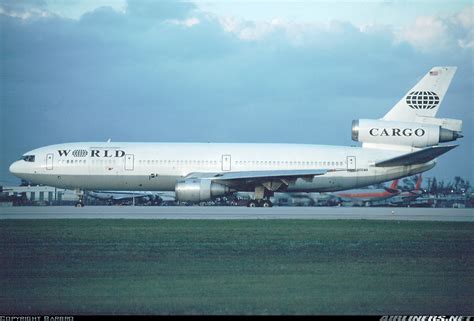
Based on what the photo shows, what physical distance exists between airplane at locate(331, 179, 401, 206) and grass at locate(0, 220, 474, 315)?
34287 millimetres

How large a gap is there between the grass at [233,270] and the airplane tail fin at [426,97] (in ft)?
50.4

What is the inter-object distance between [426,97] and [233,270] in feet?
85.4

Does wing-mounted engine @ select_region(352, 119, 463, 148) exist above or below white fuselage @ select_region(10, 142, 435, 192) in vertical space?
above

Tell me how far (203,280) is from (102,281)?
1973mm

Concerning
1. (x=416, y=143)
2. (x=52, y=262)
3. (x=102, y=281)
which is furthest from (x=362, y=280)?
(x=416, y=143)

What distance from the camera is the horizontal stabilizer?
34.6 meters

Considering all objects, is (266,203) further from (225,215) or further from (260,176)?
(225,215)

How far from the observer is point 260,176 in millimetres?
35938

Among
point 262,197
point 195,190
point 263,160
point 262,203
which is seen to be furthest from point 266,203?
point 195,190

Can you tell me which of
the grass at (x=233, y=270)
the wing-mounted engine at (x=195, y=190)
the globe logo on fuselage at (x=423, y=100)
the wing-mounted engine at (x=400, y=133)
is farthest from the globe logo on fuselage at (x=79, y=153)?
the globe logo on fuselage at (x=423, y=100)

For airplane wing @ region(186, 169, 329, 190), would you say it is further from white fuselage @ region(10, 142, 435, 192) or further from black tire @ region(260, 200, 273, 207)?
black tire @ region(260, 200, 273, 207)

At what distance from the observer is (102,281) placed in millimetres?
13148

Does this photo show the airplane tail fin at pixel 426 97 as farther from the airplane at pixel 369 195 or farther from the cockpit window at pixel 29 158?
the cockpit window at pixel 29 158

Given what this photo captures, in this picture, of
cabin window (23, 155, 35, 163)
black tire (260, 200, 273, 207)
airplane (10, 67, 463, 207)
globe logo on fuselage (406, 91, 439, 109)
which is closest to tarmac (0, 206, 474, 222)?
airplane (10, 67, 463, 207)
